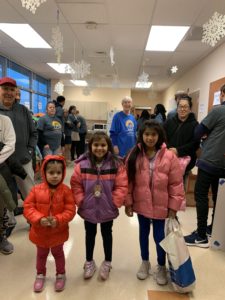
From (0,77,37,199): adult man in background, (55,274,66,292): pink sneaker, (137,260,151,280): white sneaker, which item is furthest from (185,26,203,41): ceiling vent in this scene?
(55,274,66,292): pink sneaker

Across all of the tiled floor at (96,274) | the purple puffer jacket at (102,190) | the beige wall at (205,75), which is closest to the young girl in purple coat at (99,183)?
the purple puffer jacket at (102,190)

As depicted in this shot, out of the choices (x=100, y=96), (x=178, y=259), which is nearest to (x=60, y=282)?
(x=178, y=259)

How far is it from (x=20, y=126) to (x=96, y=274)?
1445mm

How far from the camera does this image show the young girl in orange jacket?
5.49ft

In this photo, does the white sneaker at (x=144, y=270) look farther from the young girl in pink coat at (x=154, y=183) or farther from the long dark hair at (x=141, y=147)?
the long dark hair at (x=141, y=147)

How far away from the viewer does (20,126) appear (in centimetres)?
243

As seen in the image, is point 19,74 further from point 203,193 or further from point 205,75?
point 203,193

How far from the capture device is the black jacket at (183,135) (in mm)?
2551

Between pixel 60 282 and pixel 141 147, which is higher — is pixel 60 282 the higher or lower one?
the lower one

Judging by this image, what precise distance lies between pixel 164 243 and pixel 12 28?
4300mm

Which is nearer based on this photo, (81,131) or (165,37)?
(165,37)

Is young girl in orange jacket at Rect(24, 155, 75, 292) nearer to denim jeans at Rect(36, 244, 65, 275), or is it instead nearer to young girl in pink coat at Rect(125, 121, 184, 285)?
denim jeans at Rect(36, 244, 65, 275)

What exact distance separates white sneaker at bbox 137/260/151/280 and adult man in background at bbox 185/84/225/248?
0.67m

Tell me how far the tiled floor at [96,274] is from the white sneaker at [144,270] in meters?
0.03
